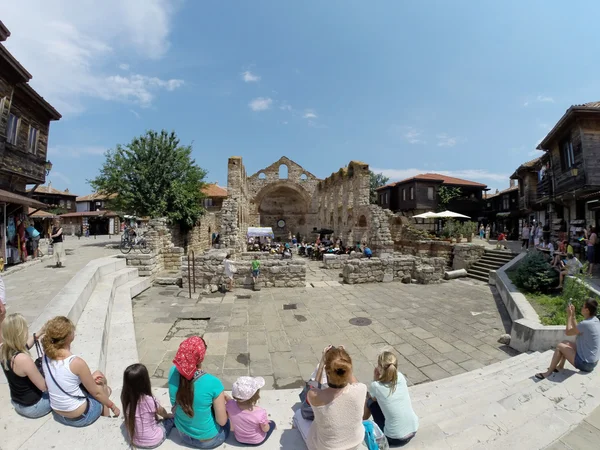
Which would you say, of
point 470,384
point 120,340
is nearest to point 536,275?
point 470,384

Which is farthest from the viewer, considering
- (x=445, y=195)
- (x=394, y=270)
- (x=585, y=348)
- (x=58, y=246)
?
(x=445, y=195)

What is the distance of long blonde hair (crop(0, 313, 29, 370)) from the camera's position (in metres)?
2.71

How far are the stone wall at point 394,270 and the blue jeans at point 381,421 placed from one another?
28.1ft

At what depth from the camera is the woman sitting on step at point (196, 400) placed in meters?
2.50

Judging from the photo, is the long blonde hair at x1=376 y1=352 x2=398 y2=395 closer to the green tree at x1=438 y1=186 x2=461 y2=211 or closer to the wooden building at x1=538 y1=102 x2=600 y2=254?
the wooden building at x1=538 y1=102 x2=600 y2=254

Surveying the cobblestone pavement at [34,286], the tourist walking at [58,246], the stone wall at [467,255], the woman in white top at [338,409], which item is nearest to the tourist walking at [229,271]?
the cobblestone pavement at [34,286]

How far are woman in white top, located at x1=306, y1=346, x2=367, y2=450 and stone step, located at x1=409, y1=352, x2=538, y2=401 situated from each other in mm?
1972

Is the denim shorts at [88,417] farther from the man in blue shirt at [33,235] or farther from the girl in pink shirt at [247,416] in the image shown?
the man in blue shirt at [33,235]

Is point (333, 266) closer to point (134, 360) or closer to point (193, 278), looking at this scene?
point (193, 278)

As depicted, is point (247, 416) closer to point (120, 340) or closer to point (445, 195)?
point (120, 340)

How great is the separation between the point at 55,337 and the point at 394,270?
1155cm

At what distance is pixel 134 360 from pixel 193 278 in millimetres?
5311

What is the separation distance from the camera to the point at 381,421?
303 centimetres

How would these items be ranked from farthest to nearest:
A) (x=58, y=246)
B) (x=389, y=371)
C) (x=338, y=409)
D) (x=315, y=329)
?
(x=58, y=246) → (x=315, y=329) → (x=389, y=371) → (x=338, y=409)
